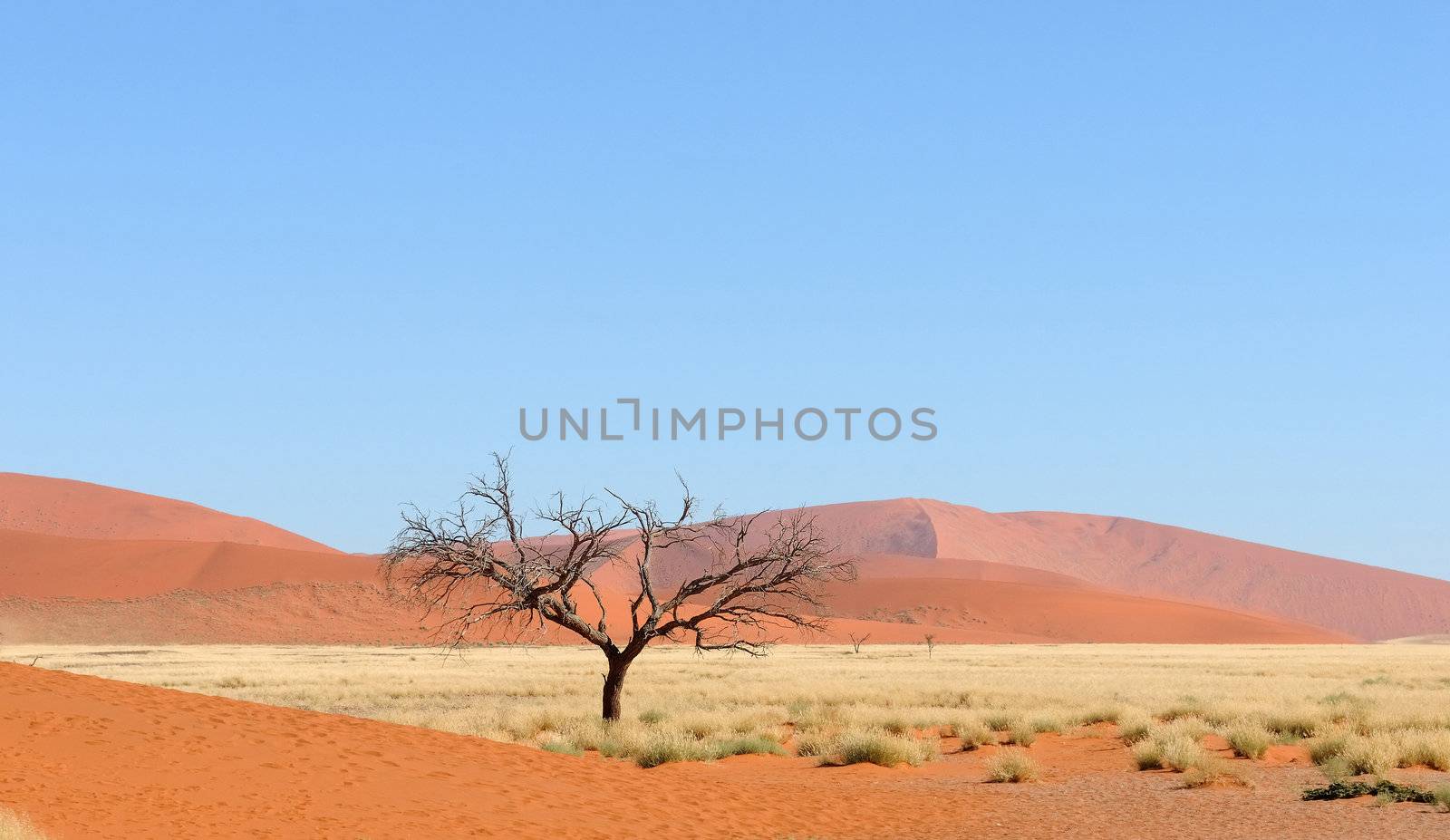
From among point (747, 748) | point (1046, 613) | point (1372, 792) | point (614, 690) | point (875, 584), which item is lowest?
point (747, 748)

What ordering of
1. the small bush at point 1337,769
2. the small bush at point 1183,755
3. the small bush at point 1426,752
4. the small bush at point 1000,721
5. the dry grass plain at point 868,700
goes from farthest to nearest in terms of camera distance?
1. the small bush at point 1000,721
2. the dry grass plain at point 868,700
3. the small bush at point 1426,752
4. the small bush at point 1183,755
5. the small bush at point 1337,769

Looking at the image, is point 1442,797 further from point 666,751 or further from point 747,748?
point 666,751

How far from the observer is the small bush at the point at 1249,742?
19.2m

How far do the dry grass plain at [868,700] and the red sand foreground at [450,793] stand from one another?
6.25 feet

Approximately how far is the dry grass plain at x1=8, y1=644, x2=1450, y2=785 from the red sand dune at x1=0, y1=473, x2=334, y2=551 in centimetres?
6929

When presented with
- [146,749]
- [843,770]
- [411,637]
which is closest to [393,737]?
[146,749]

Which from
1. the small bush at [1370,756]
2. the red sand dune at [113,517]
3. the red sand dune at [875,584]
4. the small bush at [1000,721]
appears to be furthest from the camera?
the red sand dune at [113,517]

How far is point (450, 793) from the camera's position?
1338cm

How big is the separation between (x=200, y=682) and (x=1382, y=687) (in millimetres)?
34291

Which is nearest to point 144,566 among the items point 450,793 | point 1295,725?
point 1295,725

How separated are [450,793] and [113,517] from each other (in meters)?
130

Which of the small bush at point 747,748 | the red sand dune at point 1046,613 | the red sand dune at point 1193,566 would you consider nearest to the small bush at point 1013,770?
the small bush at point 747,748

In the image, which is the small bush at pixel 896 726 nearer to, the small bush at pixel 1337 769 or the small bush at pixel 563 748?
the small bush at pixel 563 748

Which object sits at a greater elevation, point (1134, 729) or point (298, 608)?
point (298, 608)
